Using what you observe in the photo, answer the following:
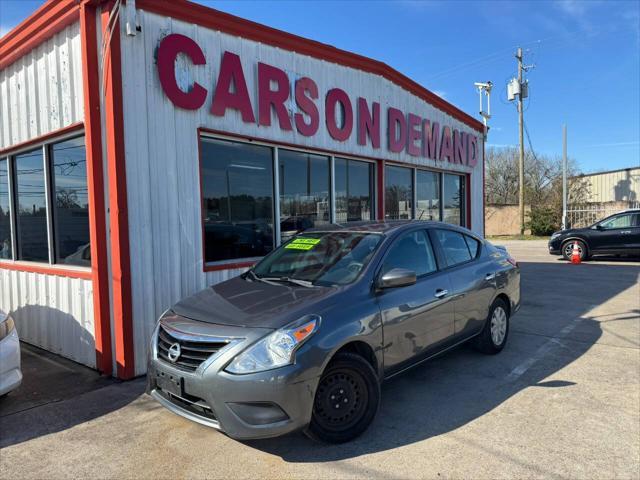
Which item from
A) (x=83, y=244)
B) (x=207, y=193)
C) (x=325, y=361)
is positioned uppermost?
(x=207, y=193)

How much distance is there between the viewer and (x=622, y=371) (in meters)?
4.91

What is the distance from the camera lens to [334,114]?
25.4ft

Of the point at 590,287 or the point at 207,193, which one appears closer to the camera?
the point at 207,193

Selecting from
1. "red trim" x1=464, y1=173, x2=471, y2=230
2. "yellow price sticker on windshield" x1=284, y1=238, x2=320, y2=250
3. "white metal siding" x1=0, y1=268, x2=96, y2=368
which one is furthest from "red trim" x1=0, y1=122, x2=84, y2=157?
"red trim" x1=464, y1=173, x2=471, y2=230

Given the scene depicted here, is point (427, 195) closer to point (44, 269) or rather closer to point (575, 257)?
point (575, 257)

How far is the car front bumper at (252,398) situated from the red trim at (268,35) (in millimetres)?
4279

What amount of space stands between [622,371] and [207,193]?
5269mm

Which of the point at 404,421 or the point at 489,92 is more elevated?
the point at 489,92

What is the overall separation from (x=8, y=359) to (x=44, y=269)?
2305 mm

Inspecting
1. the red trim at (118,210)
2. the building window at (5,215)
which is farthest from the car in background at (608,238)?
the building window at (5,215)

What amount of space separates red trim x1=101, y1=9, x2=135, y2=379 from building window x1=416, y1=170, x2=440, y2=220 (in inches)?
279

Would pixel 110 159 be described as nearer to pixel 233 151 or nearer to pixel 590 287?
pixel 233 151

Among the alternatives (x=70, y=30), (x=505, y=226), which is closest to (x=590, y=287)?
(x=70, y=30)

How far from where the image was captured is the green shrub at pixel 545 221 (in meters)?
27.9
